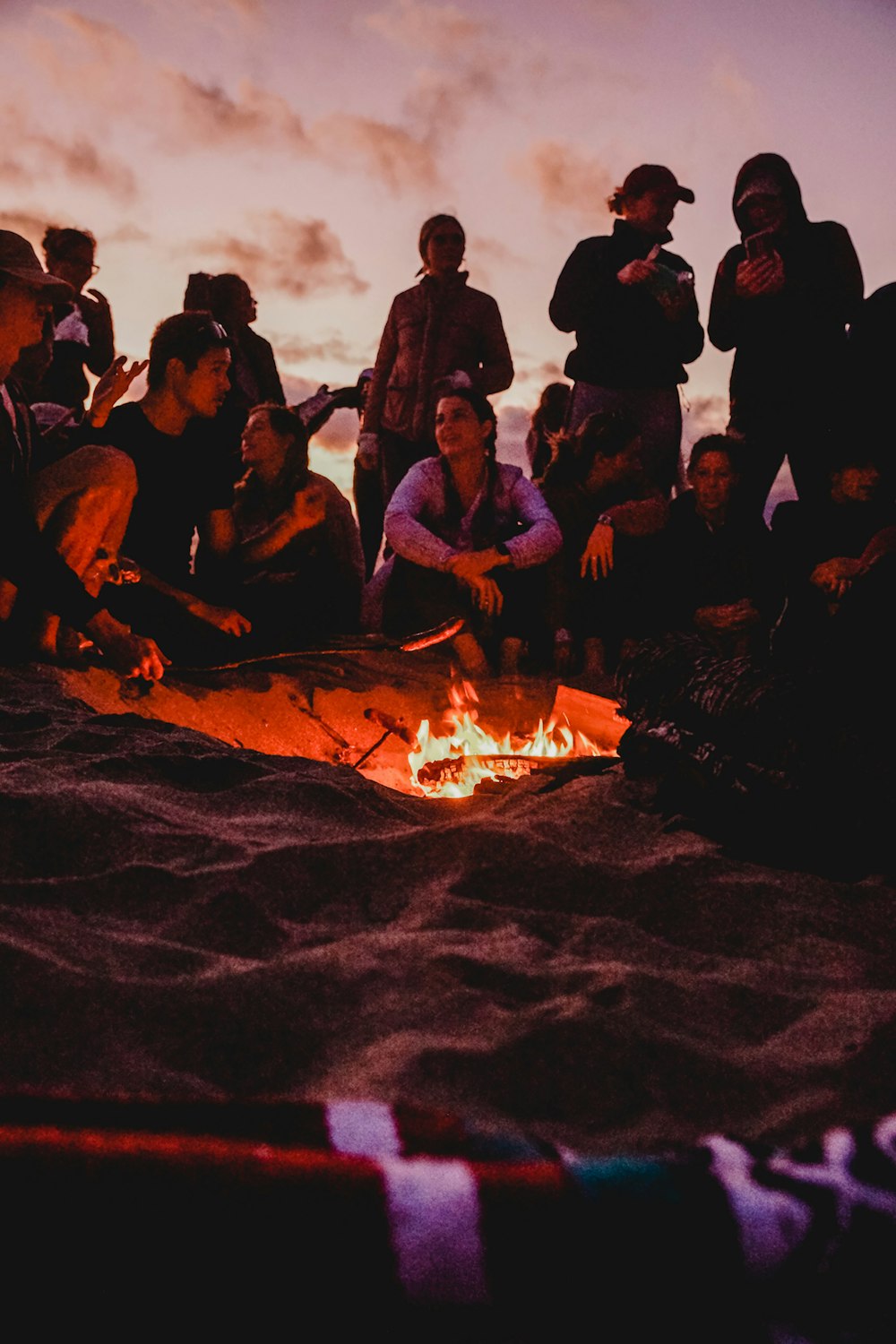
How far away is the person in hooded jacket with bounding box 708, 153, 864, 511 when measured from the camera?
15.5 feet

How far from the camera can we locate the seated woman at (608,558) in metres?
5.03

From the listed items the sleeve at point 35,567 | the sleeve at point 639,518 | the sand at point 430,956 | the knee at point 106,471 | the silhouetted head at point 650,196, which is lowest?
the sand at point 430,956

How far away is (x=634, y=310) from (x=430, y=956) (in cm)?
428

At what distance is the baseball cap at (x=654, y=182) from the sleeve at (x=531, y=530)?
161 cm

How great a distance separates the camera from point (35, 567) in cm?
365

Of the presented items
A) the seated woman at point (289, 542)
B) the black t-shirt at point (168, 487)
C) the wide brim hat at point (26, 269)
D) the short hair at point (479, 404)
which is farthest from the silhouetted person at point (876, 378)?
the wide brim hat at point (26, 269)

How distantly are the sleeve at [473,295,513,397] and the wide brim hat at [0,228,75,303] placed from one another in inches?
103

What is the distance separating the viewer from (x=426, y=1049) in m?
1.35

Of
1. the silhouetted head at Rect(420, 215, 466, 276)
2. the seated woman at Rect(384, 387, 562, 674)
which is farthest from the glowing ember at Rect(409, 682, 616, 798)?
the silhouetted head at Rect(420, 215, 466, 276)

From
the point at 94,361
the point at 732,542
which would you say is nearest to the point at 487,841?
the point at 732,542

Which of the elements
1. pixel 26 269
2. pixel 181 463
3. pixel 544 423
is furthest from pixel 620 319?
pixel 26 269

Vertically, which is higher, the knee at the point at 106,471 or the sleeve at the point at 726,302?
the sleeve at the point at 726,302

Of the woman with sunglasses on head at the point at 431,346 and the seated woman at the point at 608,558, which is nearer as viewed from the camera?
the seated woman at the point at 608,558

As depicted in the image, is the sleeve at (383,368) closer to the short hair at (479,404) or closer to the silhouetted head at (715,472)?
the short hair at (479,404)
